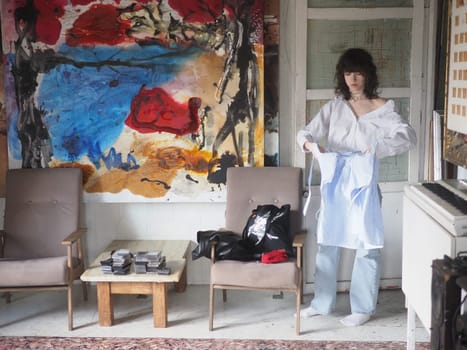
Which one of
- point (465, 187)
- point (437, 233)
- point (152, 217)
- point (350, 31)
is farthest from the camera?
point (152, 217)

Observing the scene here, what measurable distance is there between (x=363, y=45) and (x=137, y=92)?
1.59 metres

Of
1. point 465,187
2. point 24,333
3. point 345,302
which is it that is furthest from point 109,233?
point 465,187

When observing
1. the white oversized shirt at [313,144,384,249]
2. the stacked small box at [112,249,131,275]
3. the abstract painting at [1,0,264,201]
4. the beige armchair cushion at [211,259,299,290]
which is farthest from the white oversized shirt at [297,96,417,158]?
the stacked small box at [112,249,131,275]

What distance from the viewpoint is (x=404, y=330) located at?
4293 mm

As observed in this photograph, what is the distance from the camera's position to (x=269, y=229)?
14.5ft

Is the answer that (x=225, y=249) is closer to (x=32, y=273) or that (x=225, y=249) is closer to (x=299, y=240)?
(x=299, y=240)

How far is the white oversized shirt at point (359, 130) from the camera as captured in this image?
4.20 m

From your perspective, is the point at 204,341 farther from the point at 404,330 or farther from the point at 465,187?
the point at 465,187

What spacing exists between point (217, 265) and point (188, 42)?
5.12 ft

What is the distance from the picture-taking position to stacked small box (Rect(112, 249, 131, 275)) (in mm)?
4320

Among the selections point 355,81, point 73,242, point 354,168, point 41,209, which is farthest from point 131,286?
point 355,81

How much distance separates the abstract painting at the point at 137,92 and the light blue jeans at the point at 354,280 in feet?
2.85

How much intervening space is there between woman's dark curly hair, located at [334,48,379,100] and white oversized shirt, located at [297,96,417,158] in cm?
13

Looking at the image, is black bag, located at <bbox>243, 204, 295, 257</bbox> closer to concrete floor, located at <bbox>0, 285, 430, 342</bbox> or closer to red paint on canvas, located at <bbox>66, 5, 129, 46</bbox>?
concrete floor, located at <bbox>0, 285, 430, 342</bbox>
